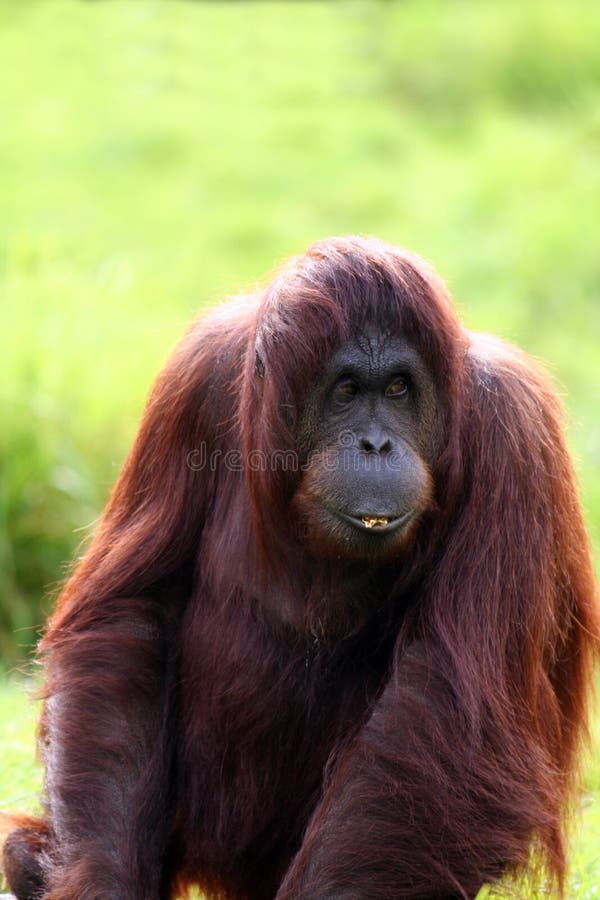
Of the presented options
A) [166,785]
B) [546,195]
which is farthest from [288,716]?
[546,195]

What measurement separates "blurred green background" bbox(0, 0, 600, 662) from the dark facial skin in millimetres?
4331

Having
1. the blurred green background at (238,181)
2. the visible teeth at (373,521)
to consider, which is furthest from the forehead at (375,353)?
the blurred green background at (238,181)

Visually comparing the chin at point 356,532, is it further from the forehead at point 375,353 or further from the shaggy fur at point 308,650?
the forehead at point 375,353

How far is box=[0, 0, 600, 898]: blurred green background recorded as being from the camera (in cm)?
814

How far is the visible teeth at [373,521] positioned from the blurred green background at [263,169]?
4.46 metres

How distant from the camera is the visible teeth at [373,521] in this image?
3613 millimetres

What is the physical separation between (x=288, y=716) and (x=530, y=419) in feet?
3.22

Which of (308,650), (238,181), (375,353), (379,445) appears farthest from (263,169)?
(379,445)

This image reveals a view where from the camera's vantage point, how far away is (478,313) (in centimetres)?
1117

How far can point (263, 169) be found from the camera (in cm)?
1338

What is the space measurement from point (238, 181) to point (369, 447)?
9930 millimetres

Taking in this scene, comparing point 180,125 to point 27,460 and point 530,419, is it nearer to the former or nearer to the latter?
point 27,460

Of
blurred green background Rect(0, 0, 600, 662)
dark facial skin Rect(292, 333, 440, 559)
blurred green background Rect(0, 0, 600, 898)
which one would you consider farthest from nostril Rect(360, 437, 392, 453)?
blurred green background Rect(0, 0, 600, 662)

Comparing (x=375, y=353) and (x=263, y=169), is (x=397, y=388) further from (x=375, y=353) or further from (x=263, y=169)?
(x=263, y=169)
